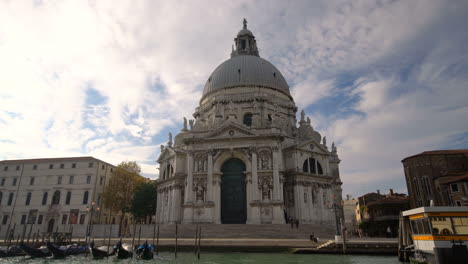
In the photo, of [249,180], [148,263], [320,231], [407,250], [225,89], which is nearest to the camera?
[407,250]

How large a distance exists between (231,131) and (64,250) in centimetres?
1814

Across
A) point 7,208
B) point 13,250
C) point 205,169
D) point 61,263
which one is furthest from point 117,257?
point 7,208

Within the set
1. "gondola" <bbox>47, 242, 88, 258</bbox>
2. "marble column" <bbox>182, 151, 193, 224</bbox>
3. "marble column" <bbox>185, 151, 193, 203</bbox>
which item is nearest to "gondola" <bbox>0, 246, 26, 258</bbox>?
"gondola" <bbox>47, 242, 88, 258</bbox>

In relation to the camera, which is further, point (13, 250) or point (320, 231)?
point (320, 231)

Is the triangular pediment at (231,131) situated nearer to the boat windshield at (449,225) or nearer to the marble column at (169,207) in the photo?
the marble column at (169,207)

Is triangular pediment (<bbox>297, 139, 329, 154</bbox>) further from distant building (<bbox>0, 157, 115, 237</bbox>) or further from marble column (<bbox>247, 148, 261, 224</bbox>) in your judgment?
distant building (<bbox>0, 157, 115, 237</bbox>)

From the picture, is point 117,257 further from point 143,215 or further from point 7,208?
point 7,208

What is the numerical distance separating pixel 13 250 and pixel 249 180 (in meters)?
19.9

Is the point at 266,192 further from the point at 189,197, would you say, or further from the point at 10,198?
the point at 10,198

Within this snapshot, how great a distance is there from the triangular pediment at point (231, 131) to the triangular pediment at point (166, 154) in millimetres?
7237

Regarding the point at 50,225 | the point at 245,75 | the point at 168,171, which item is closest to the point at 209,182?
the point at 168,171

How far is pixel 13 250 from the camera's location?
73.8 ft

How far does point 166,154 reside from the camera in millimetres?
40312

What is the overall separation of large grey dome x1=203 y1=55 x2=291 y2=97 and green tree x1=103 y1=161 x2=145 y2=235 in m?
15.2
